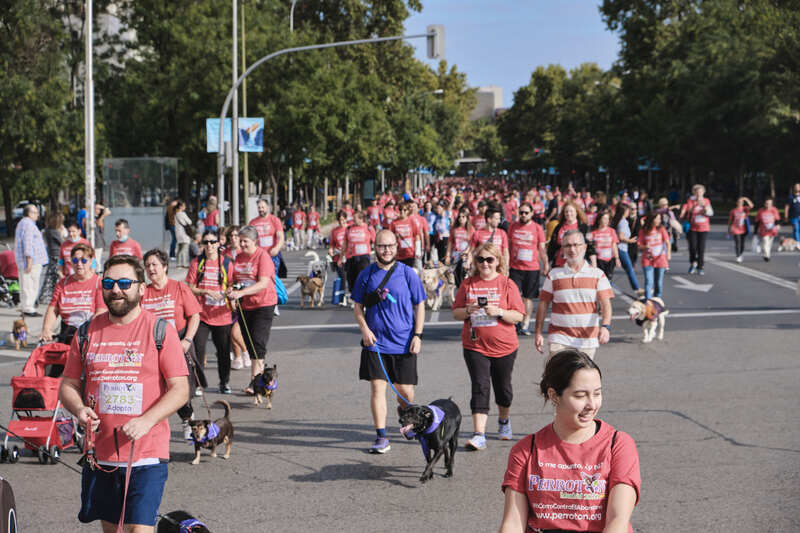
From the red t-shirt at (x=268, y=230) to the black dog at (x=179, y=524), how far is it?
11.6 meters

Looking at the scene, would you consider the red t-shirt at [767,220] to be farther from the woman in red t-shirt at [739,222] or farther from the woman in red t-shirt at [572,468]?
the woman in red t-shirt at [572,468]

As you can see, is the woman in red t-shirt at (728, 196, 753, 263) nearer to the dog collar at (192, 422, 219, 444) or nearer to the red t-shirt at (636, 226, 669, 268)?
the red t-shirt at (636, 226, 669, 268)

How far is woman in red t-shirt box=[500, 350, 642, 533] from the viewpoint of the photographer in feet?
11.1

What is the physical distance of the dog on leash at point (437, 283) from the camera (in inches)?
671

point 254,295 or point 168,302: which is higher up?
point 168,302

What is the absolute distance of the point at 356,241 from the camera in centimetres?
1655

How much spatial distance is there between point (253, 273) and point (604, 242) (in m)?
7.79

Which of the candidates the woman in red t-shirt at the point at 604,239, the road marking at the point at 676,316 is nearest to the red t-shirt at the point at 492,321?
the road marking at the point at 676,316

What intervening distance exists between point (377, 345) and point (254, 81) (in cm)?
3463

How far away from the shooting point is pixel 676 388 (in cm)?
1033

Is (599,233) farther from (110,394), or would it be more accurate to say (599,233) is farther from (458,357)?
(110,394)

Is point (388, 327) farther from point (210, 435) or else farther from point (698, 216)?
point (698, 216)

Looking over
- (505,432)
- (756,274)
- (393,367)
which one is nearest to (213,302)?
(393,367)

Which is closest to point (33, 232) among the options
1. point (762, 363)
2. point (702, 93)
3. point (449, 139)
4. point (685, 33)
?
point (762, 363)
